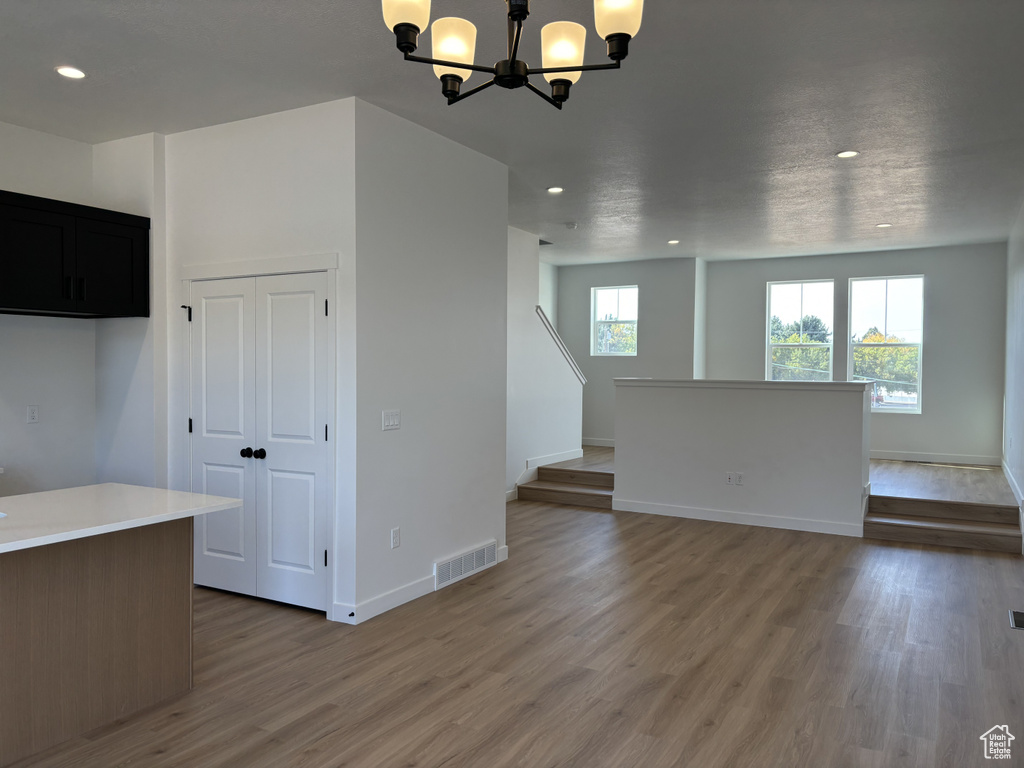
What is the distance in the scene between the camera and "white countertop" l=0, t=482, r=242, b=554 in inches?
93.6

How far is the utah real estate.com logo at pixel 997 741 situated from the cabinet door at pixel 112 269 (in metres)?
4.82

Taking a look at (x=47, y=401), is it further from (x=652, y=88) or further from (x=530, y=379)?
(x=530, y=379)

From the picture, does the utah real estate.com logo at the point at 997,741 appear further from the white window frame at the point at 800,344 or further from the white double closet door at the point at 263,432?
the white window frame at the point at 800,344

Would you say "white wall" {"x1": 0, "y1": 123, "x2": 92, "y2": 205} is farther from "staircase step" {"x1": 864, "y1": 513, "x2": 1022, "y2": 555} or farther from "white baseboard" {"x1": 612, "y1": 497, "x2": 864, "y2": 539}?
"staircase step" {"x1": 864, "y1": 513, "x2": 1022, "y2": 555}

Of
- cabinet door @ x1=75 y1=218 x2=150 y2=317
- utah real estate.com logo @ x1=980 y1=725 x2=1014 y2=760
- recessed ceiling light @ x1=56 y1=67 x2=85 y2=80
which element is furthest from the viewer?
cabinet door @ x1=75 y1=218 x2=150 y2=317

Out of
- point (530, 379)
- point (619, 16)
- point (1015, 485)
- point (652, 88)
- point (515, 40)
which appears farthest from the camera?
point (530, 379)

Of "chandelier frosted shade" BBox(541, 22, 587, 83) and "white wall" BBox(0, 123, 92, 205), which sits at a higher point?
"white wall" BBox(0, 123, 92, 205)

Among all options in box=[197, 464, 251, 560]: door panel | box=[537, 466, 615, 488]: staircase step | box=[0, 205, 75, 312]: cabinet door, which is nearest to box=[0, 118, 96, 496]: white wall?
box=[0, 205, 75, 312]: cabinet door

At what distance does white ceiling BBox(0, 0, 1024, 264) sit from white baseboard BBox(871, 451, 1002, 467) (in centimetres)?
383

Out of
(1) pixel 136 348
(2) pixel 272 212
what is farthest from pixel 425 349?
(1) pixel 136 348

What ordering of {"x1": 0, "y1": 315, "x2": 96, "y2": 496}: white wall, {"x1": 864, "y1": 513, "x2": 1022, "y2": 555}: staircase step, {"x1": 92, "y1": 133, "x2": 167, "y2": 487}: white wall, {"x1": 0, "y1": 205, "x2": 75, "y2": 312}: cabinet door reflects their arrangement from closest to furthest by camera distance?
{"x1": 0, "y1": 205, "x2": 75, "y2": 312}: cabinet door, {"x1": 0, "y1": 315, "x2": 96, "y2": 496}: white wall, {"x1": 92, "y1": 133, "x2": 167, "y2": 487}: white wall, {"x1": 864, "y1": 513, "x2": 1022, "y2": 555}: staircase step

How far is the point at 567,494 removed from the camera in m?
7.34

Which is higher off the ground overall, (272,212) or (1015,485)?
(272,212)

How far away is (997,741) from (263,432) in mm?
3765
